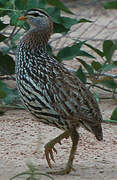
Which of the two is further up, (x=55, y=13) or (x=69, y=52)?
(x=55, y=13)

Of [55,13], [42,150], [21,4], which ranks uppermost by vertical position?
[21,4]

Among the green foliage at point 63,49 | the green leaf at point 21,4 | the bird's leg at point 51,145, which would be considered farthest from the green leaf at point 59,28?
the bird's leg at point 51,145

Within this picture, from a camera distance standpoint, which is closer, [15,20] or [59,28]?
[15,20]

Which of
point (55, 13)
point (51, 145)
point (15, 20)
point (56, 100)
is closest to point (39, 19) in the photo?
point (56, 100)

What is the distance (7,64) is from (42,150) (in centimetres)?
212

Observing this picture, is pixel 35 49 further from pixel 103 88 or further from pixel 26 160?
pixel 103 88

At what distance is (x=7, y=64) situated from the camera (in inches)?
332

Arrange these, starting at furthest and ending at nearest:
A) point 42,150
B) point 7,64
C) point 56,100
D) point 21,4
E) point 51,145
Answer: point 7,64 → point 21,4 → point 42,150 → point 51,145 → point 56,100

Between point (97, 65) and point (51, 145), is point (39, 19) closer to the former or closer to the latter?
point (51, 145)

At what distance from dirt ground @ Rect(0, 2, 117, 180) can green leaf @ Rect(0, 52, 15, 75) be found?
2.22ft

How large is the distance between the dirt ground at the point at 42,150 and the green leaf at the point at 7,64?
2.22 feet

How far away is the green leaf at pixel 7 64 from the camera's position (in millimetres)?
8398

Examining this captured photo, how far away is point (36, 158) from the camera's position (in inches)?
252

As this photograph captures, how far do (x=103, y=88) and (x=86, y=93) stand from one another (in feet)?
8.84
